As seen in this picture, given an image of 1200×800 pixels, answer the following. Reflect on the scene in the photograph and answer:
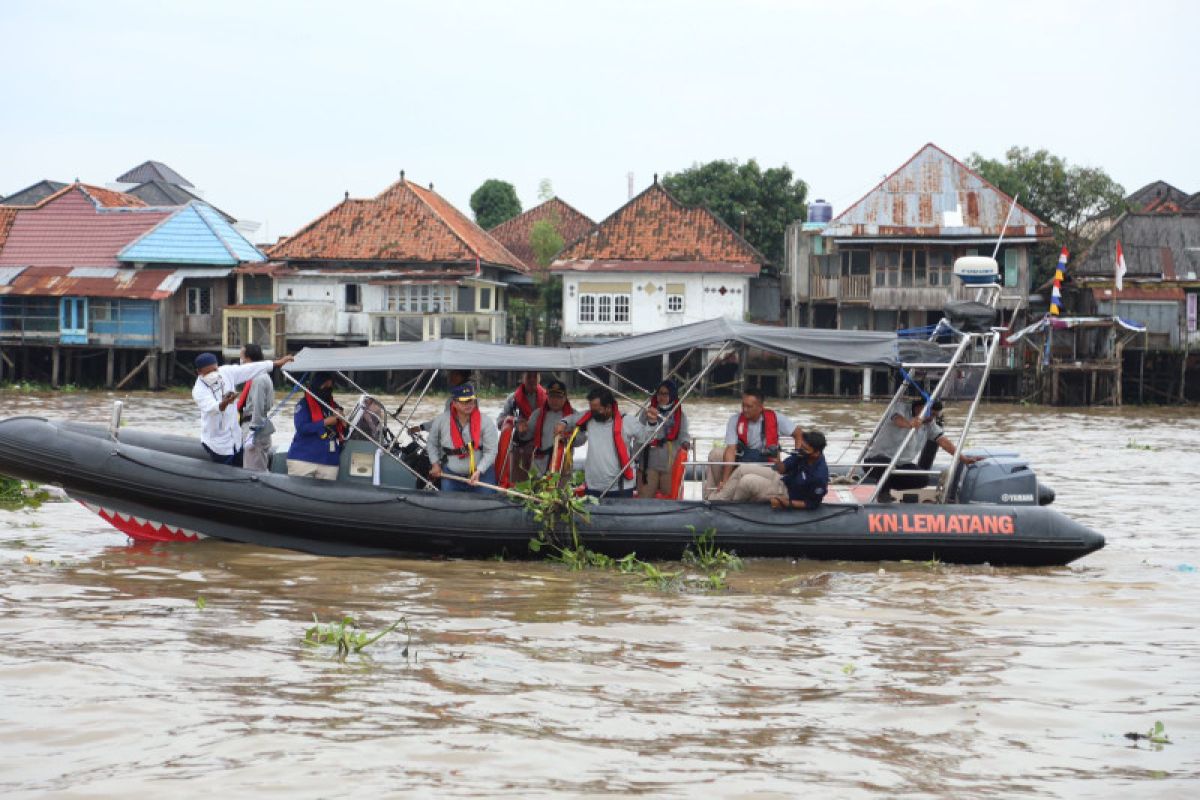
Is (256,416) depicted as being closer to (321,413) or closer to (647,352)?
(321,413)

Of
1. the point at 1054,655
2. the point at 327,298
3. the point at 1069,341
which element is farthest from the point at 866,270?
the point at 1054,655

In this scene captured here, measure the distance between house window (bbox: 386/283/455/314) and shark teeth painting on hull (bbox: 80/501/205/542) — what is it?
27476 mm

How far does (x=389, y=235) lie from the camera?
38906mm

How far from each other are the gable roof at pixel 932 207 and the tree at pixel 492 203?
70.7 feet

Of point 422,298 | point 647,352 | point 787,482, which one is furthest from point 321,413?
point 422,298

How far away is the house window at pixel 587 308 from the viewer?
39125 mm

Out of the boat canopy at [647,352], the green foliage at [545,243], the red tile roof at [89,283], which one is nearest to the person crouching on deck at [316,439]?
the boat canopy at [647,352]

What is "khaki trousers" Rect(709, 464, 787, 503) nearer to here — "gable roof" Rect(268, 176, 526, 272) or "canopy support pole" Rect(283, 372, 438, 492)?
"canopy support pole" Rect(283, 372, 438, 492)

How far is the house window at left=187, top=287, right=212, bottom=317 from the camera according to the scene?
37.8m

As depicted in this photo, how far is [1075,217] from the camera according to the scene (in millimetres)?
42875

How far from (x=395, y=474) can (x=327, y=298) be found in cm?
2853

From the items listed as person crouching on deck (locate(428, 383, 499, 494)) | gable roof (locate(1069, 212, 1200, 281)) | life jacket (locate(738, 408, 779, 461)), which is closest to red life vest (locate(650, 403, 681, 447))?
life jacket (locate(738, 408, 779, 461))

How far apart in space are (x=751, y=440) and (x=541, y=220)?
1473 inches

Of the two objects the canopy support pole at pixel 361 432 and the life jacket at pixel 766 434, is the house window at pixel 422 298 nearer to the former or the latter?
the canopy support pole at pixel 361 432
